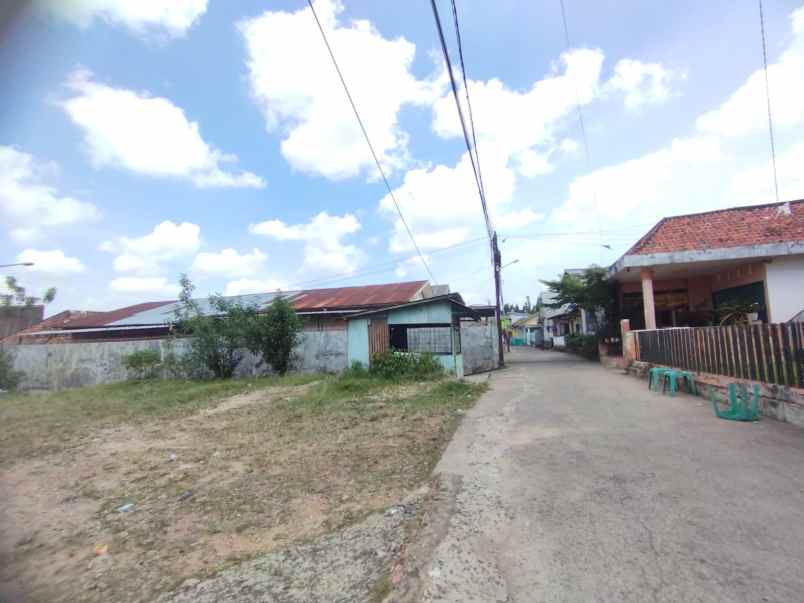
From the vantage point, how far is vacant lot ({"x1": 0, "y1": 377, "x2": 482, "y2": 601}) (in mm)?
3117

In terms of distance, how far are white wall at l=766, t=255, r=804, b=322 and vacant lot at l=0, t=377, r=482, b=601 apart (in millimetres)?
9699

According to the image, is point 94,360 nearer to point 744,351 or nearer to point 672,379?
point 672,379

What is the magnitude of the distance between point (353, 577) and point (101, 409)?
10.5 meters

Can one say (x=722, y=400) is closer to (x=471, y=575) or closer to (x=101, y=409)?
(x=471, y=575)

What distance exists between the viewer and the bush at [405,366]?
12.7 meters

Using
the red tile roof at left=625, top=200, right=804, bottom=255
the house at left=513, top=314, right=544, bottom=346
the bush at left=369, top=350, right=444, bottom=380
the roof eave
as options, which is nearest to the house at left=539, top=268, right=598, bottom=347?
the house at left=513, top=314, right=544, bottom=346

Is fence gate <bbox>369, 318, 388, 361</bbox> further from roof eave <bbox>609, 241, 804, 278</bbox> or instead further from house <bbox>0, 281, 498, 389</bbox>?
roof eave <bbox>609, 241, 804, 278</bbox>

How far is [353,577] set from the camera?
2605 mm

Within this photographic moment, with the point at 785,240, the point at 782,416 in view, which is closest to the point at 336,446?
the point at 782,416

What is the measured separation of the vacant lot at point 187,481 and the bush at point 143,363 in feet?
17.4

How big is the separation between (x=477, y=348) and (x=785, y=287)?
9601 millimetres

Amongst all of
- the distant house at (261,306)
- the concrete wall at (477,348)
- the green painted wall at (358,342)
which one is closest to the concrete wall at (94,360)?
the green painted wall at (358,342)

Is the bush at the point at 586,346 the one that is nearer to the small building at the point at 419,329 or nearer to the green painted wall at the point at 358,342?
the small building at the point at 419,329

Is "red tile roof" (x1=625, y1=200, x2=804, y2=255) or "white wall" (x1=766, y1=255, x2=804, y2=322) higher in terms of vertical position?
"red tile roof" (x1=625, y1=200, x2=804, y2=255)
